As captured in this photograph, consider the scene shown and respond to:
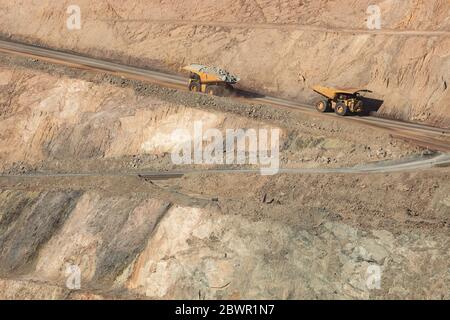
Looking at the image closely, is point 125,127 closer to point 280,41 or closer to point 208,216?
point 208,216

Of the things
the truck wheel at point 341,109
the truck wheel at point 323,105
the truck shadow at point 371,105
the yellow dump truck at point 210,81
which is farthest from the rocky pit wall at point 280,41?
the yellow dump truck at point 210,81

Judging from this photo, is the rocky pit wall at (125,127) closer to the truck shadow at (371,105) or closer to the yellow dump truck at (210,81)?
the yellow dump truck at (210,81)


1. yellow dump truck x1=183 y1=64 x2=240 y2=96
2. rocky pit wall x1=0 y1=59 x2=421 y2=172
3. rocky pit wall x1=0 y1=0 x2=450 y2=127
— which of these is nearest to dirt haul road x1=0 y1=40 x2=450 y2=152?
rocky pit wall x1=0 y1=0 x2=450 y2=127

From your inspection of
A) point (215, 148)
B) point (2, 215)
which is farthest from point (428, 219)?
point (2, 215)

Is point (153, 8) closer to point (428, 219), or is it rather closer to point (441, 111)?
point (441, 111)

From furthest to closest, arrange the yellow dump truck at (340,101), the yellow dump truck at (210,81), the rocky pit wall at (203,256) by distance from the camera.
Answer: the yellow dump truck at (210,81), the yellow dump truck at (340,101), the rocky pit wall at (203,256)

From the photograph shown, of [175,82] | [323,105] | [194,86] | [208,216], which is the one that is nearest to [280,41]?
[194,86]
